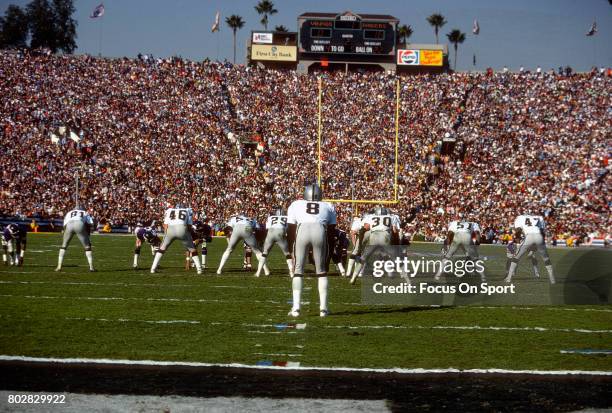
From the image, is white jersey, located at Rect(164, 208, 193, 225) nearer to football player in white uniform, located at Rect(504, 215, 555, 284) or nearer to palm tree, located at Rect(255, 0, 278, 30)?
football player in white uniform, located at Rect(504, 215, 555, 284)

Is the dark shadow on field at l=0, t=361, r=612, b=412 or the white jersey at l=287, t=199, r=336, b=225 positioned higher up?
the white jersey at l=287, t=199, r=336, b=225

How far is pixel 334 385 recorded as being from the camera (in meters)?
7.00

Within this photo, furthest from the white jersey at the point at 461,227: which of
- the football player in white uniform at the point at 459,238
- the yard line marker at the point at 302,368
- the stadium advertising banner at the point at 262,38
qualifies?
the stadium advertising banner at the point at 262,38

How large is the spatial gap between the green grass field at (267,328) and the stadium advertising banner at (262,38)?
52.3 metres

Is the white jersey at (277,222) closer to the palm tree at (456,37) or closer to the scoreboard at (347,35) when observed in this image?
the scoreboard at (347,35)

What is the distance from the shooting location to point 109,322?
10.6 m

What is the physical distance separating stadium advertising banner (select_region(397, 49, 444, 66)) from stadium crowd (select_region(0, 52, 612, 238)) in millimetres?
8279

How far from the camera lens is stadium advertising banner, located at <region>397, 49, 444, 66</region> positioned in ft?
211

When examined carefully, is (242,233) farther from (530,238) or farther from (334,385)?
(334,385)

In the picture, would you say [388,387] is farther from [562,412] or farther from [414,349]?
[414,349]

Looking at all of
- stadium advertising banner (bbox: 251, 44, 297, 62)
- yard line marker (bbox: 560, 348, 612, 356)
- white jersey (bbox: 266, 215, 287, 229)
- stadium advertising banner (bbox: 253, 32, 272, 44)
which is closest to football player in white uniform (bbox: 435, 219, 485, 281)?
white jersey (bbox: 266, 215, 287, 229)

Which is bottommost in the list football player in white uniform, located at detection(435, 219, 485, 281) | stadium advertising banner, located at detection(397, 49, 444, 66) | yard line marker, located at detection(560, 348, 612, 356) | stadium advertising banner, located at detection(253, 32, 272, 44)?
yard line marker, located at detection(560, 348, 612, 356)
